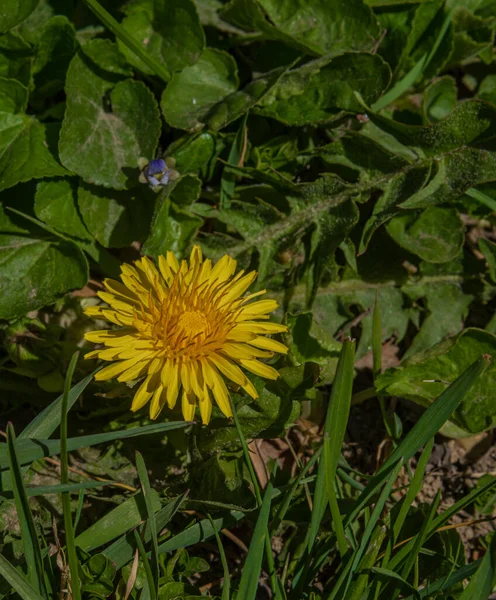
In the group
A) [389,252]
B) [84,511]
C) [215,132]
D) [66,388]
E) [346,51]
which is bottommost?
[84,511]

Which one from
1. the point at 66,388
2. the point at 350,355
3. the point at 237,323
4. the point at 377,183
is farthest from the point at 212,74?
the point at 66,388

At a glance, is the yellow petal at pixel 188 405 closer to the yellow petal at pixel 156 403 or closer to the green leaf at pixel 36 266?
the yellow petal at pixel 156 403

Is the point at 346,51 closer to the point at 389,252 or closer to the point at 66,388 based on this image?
the point at 389,252

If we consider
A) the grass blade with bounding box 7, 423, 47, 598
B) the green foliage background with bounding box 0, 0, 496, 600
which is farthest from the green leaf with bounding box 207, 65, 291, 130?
the grass blade with bounding box 7, 423, 47, 598

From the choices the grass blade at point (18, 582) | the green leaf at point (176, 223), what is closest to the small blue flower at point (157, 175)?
the green leaf at point (176, 223)

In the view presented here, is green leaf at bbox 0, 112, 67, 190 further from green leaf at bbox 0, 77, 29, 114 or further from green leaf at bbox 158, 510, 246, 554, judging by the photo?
green leaf at bbox 158, 510, 246, 554

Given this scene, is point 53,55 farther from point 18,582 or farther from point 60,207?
point 18,582

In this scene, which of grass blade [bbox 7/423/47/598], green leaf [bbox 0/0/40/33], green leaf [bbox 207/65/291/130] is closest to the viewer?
grass blade [bbox 7/423/47/598]
